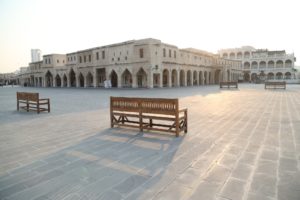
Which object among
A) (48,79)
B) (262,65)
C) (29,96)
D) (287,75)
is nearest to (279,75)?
(287,75)

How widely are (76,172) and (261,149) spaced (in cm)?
372

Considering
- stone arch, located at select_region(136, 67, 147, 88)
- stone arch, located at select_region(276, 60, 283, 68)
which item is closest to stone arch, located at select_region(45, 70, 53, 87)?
stone arch, located at select_region(136, 67, 147, 88)

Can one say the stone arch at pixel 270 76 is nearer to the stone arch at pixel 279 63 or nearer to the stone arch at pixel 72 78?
the stone arch at pixel 279 63

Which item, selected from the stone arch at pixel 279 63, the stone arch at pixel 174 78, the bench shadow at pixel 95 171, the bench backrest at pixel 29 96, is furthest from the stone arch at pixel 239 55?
the bench shadow at pixel 95 171

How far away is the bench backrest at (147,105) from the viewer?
567cm

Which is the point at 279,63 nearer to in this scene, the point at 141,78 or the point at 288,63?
the point at 288,63

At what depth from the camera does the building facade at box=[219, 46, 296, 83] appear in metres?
71.9

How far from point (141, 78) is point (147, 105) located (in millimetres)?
37365

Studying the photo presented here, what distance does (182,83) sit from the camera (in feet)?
162

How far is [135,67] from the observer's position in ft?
130

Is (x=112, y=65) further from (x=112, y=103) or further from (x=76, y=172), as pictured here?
(x=76, y=172)

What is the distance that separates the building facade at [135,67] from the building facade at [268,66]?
15967mm

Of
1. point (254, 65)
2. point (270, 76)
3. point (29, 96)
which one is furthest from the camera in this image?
point (254, 65)

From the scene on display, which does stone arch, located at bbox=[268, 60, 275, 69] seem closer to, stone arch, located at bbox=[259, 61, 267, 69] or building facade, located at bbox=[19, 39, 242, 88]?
stone arch, located at bbox=[259, 61, 267, 69]
